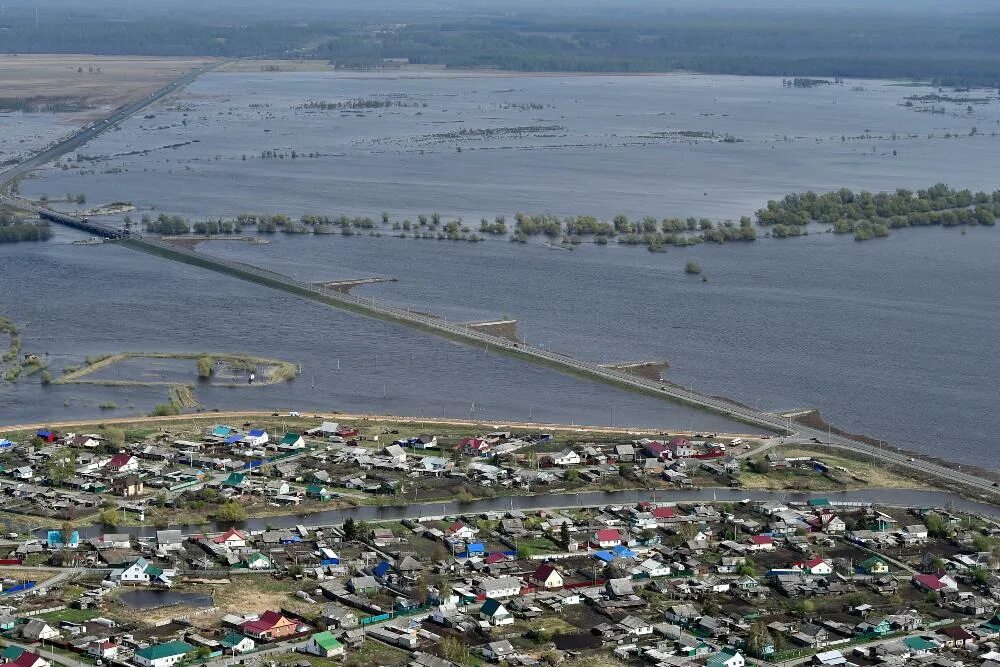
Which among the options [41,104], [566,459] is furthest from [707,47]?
[566,459]

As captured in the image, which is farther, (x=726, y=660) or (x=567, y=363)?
(x=567, y=363)

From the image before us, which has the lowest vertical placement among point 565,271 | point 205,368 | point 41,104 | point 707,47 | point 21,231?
point 205,368

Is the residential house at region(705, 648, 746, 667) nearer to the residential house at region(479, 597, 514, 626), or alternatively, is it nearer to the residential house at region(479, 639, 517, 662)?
the residential house at region(479, 639, 517, 662)

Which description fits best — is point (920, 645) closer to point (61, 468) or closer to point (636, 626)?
point (636, 626)

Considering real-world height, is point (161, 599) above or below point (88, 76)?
below

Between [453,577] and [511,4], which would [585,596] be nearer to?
[453,577]

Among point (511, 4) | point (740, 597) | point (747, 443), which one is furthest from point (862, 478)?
point (511, 4)

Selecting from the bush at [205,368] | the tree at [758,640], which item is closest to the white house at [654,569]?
the tree at [758,640]
